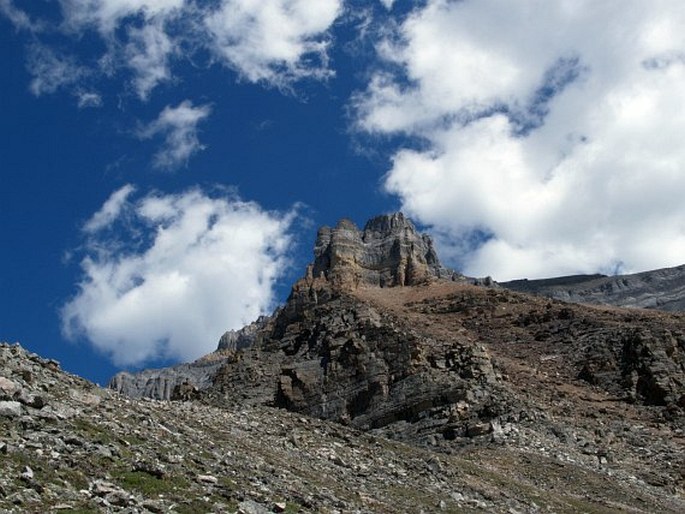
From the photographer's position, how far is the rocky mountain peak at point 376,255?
121625mm

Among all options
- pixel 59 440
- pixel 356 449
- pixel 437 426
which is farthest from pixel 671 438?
pixel 59 440

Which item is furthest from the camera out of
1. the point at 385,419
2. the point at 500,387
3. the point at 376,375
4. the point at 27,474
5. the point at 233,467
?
the point at 376,375

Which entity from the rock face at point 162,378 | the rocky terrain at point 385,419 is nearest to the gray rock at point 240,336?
the rock face at point 162,378

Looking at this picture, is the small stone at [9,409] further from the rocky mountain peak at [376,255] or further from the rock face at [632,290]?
the rock face at [632,290]

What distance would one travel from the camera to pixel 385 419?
5634 centimetres

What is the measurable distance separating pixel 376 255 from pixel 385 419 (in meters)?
73.3

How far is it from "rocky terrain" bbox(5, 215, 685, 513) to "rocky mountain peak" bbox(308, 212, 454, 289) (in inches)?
117

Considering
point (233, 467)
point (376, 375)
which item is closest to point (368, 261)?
point (376, 375)

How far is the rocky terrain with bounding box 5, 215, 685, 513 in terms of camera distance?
20.0 metres

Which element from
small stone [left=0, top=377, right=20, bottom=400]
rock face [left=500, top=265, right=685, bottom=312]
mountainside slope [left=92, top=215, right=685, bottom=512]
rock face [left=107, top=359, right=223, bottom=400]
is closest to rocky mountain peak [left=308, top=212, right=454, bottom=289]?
mountainside slope [left=92, top=215, right=685, bottom=512]

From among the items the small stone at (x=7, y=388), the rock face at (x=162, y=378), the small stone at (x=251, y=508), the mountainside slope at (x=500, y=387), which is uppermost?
the rock face at (x=162, y=378)

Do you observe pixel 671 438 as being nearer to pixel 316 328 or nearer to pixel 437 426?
pixel 437 426

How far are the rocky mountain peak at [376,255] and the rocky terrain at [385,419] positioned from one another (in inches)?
117

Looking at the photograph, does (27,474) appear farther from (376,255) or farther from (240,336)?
(240,336)
